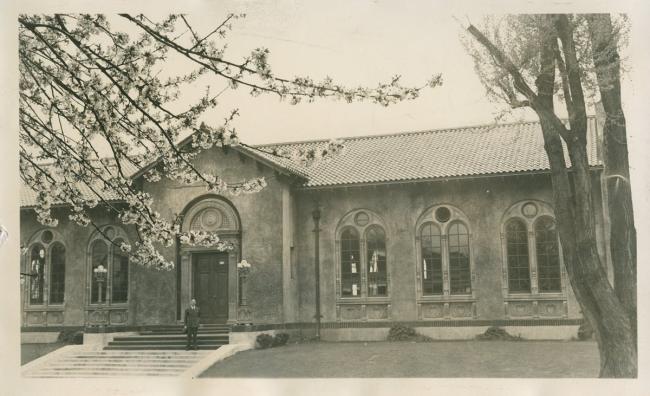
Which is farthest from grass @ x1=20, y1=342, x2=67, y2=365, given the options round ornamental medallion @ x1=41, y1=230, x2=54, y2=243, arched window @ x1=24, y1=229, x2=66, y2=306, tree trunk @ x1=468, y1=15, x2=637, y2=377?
tree trunk @ x1=468, y1=15, x2=637, y2=377

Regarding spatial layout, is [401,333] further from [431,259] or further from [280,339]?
[280,339]

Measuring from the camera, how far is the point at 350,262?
18.8 meters

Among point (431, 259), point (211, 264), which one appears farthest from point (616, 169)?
point (211, 264)

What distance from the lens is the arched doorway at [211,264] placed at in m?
18.4

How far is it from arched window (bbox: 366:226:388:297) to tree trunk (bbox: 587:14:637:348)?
9.20m

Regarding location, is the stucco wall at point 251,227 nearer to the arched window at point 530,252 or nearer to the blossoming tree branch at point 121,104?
the arched window at point 530,252

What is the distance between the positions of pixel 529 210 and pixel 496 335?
10.5ft

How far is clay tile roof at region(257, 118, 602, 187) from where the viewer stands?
17.0 m

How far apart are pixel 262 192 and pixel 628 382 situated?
1079cm

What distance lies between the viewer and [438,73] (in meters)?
11.1

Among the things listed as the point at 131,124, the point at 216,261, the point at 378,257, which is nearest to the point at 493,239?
the point at 378,257

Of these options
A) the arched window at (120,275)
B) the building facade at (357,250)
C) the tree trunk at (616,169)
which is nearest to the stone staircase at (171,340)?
the building facade at (357,250)

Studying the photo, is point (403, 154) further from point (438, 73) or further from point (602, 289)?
point (602, 289)

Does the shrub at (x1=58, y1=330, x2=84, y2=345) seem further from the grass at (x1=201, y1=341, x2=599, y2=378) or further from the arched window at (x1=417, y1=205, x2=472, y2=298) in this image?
the arched window at (x1=417, y1=205, x2=472, y2=298)
